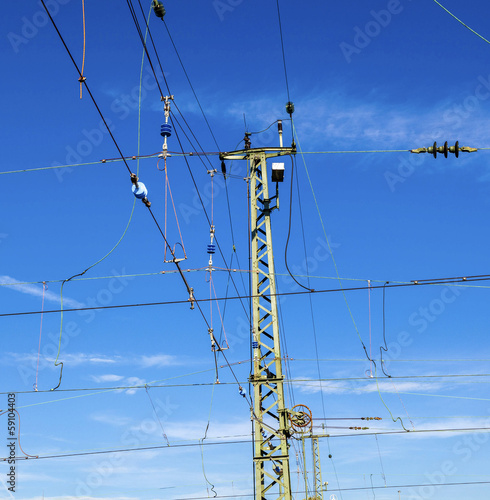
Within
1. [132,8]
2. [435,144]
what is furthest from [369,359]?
[132,8]

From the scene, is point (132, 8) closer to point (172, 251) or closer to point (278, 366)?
point (172, 251)

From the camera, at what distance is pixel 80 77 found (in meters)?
8.27

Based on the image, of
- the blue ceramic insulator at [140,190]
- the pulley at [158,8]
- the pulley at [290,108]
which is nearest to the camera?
the blue ceramic insulator at [140,190]

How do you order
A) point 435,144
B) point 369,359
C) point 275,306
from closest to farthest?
1. point 435,144
2. point 275,306
3. point 369,359

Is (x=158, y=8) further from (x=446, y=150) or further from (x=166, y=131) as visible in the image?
(x=446, y=150)

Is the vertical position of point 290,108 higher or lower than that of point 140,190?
higher

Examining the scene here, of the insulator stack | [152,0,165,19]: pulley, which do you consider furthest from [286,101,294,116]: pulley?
[152,0,165,19]: pulley

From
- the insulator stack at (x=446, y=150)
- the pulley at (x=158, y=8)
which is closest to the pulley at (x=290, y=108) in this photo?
the insulator stack at (x=446, y=150)

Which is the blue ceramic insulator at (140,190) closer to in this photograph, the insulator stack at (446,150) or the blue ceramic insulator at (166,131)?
the blue ceramic insulator at (166,131)

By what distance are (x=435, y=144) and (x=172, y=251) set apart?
18.3ft

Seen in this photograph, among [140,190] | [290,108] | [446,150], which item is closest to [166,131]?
[140,190]

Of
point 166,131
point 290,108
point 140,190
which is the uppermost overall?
point 290,108

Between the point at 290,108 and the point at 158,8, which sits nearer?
the point at 158,8

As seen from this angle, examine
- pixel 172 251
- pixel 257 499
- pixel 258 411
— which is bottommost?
pixel 257 499
